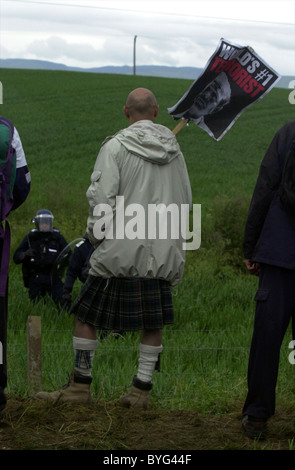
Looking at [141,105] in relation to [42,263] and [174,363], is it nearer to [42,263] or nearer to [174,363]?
[174,363]

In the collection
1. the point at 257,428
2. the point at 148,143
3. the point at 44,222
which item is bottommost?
the point at 257,428

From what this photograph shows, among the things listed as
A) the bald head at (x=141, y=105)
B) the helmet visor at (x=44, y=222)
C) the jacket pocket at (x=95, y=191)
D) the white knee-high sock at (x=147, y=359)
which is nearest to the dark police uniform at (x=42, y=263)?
the helmet visor at (x=44, y=222)

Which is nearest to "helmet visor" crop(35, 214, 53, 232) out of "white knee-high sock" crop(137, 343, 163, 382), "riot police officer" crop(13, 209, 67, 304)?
"riot police officer" crop(13, 209, 67, 304)

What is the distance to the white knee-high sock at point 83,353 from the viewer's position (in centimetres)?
459

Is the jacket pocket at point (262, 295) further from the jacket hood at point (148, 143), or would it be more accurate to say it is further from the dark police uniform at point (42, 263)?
the dark police uniform at point (42, 263)

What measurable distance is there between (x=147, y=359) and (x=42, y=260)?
6.32 m

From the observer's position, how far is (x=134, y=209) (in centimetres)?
448

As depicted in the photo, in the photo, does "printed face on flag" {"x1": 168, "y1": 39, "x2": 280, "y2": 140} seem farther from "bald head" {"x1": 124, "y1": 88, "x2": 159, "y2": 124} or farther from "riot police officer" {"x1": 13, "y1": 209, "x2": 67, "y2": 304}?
"riot police officer" {"x1": 13, "y1": 209, "x2": 67, "y2": 304}

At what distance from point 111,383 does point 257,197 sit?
2444mm

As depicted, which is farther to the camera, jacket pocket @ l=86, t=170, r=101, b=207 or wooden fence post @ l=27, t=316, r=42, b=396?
wooden fence post @ l=27, t=316, r=42, b=396

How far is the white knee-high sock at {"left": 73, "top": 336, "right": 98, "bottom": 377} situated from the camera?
15.1 feet

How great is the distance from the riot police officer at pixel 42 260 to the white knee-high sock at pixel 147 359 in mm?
6046

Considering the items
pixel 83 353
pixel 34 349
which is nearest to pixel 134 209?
pixel 83 353
